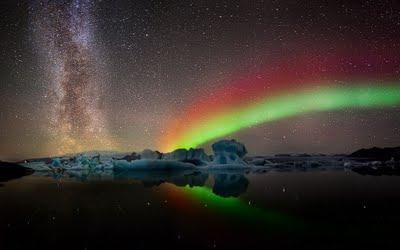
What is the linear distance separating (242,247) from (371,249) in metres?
2.97

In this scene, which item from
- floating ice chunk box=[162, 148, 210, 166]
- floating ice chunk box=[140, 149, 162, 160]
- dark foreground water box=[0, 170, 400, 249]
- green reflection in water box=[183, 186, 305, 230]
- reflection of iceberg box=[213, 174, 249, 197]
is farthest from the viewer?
floating ice chunk box=[162, 148, 210, 166]

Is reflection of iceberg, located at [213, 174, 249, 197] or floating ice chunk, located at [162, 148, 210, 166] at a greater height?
floating ice chunk, located at [162, 148, 210, 166]

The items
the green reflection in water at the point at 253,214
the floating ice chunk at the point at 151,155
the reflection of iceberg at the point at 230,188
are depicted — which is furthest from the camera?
the floating ice chunk at the point at 151,155

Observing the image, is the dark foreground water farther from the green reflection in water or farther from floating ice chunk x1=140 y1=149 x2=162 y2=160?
floating ice chunk x1=140 y1=149 x2=162 y2=160

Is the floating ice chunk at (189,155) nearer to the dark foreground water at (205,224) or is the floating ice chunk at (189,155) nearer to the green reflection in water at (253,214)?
the dark foreground water at (205,224)

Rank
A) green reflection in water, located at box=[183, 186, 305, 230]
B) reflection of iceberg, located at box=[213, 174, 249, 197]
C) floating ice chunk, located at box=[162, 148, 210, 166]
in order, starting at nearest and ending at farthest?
green reflection in water, located at box=[183, 186, 305, 230], reflection of iceberg, located at box=[213, 174, 249, 197], floating ice chunk, located at box=[162, 148, 210, 166]

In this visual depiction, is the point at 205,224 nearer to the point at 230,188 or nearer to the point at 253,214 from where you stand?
the point at 253,214

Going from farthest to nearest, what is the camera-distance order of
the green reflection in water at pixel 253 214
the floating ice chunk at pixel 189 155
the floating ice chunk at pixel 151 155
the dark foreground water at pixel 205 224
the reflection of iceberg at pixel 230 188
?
the floating ice chunk at pixel 189 155 < the floating ice chunk at pixel 151 155 < the reflection of iceberg at pixel 230 188 < the green reflection in water at pixel 253 214 < the dark foreground water at pixel 205 224

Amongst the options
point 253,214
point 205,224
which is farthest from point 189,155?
point 205,224

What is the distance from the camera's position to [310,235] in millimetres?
10602

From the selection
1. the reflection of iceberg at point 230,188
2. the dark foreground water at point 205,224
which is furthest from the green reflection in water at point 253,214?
the reflection of iceberg at point 230,188

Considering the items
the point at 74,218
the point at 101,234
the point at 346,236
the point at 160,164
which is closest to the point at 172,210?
the point at 74,218

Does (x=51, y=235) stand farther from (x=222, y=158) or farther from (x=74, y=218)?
(x=222, y=158)

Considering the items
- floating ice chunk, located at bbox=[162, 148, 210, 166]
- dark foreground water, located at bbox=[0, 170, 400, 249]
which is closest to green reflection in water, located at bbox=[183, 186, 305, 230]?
dark foreground water, located at bbox=[0, 170, 400, 249]
